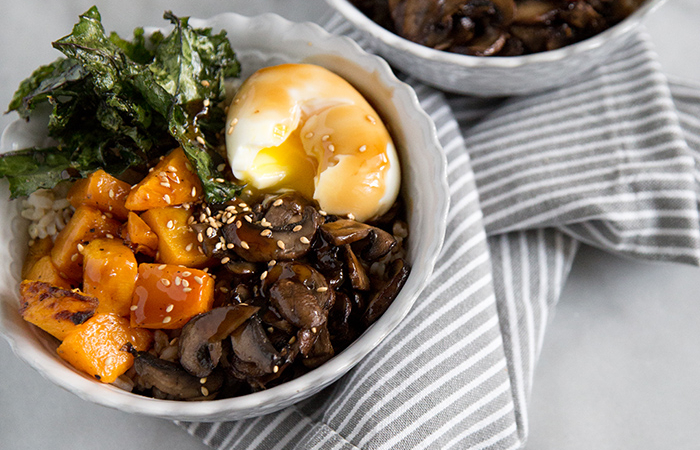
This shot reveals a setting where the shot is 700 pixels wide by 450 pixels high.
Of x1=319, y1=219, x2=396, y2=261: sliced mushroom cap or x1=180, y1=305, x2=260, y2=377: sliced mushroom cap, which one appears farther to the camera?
x1=319, y1=219, x2=396, y2=261: sliced mushroom cap

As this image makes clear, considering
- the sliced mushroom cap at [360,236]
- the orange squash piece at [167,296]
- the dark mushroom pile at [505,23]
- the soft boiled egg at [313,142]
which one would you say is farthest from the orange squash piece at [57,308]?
the dark mushroom pile at [505,23]

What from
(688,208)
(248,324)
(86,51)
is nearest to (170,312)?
(248,324)

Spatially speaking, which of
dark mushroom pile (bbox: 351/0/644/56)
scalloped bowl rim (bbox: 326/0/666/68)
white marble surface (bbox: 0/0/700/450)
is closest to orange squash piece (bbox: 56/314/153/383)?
white marble surface (bbox: 0/0/700/450)

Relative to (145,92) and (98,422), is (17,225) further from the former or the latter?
(98,422)

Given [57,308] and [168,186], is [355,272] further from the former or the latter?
[57,308]

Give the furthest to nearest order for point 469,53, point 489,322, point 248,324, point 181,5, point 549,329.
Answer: point 181,5 < point 549,329 < point 469,53 < point 489,322 < point 248,324

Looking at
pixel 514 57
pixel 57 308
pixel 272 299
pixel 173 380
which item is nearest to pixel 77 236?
pixel 57 308

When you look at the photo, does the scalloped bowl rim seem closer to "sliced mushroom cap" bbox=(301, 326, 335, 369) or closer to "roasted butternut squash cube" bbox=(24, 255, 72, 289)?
"sliced mushroom cap" bbox=(301, 326, 335, 369)
